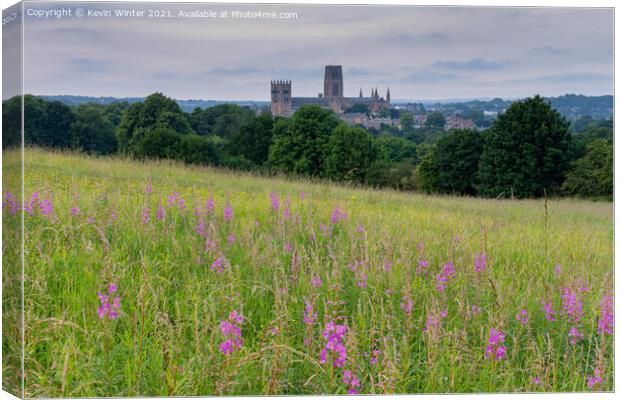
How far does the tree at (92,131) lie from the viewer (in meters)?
4.94

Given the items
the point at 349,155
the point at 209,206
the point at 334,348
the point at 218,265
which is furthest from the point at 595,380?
the point at 349,155

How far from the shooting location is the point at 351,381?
12.2 ft

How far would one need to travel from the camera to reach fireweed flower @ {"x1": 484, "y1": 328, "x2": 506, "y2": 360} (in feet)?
12.9

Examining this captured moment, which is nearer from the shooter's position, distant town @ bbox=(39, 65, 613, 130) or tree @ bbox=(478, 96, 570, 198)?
distant town @ bbox=(39, 65, 613, 130)

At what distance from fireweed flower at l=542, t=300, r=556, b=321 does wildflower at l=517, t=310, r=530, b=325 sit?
0.42 feet

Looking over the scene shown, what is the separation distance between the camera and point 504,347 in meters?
3.95

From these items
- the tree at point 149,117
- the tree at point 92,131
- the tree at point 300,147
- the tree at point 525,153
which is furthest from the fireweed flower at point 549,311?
the tree at point 300,147

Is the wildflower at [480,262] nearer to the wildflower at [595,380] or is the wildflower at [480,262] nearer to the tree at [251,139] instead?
the wildflower at [595,380]

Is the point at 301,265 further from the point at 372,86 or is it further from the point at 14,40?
the point at 14,40

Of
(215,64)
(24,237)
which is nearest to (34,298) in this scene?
(24,237)

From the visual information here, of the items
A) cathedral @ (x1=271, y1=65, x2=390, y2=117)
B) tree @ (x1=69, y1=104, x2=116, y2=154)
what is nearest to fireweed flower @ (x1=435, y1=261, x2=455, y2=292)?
cathedral @ (x1=271, y1=65, x2=390, y2=117)

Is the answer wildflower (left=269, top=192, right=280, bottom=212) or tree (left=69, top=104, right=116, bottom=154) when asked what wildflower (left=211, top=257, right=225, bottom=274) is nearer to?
wildflower (left=269, top=192, right=280, bottom=212)

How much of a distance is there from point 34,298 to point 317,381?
1854 mm

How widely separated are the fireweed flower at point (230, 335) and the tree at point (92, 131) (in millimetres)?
2138
